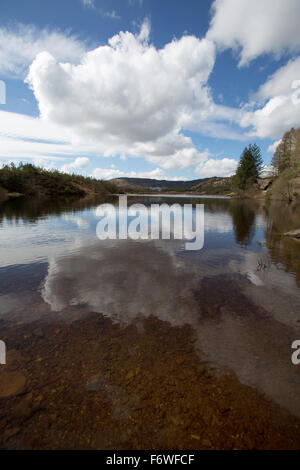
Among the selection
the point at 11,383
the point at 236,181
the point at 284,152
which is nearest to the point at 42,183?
the point at 236,181

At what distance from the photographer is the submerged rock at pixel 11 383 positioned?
3.05m

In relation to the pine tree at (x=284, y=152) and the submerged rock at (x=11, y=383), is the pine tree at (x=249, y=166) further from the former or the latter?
the submerged rock at (x=11, y=383)

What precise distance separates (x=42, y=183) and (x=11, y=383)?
7576 cm

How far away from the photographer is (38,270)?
7.64 meters

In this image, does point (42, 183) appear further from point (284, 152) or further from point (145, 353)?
point (284, 152)

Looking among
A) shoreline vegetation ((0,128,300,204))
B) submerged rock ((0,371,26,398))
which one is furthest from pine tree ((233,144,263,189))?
submerged rock ((0,371,26,398))

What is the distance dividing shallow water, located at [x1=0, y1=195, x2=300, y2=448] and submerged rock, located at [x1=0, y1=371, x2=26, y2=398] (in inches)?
0.7

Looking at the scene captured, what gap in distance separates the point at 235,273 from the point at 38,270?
292 inches

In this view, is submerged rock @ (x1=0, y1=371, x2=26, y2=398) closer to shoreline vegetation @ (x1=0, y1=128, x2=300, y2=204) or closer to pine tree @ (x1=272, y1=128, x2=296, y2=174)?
shoreline vegetation @ (x1=0, y1=128, x2=300, y2=204)

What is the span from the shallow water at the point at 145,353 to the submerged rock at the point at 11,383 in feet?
0.06

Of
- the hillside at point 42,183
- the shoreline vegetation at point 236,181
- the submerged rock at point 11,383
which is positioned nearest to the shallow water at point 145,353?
the submerged rock at point 11,383

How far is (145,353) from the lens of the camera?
3.84 metres

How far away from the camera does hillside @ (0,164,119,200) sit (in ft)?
192

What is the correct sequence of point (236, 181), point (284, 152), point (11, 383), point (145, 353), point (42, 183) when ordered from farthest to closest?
point (236, 181), point (42, 183), point (284, 152), point (145, 353), point (11, 383)
